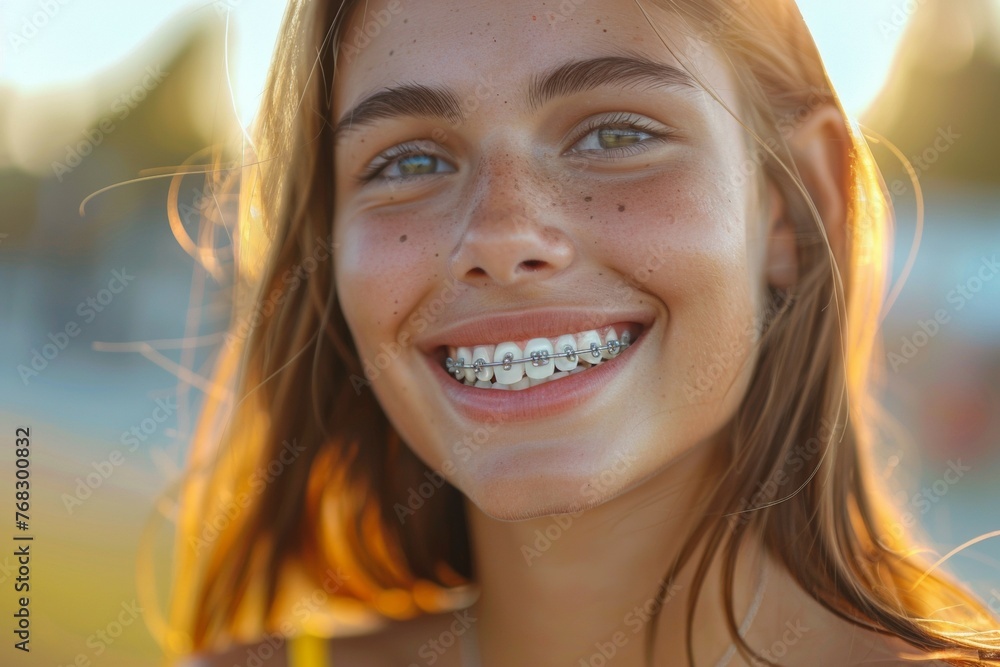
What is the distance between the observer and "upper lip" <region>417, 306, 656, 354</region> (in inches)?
60.9

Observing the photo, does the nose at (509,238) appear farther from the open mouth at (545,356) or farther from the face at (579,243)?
the open mouth at (545,356)

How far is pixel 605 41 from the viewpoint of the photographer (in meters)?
1.54

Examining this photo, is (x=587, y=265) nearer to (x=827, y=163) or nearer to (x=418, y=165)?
(x=418, y=165)

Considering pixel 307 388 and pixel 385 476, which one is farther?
pixel 385 476

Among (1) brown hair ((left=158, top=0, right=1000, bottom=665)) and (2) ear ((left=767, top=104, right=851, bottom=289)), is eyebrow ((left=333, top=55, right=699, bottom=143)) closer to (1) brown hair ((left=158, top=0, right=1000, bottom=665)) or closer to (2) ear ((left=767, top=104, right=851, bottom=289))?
(1) brown hair ((left=158, top=0, right=1000, bottom=665))

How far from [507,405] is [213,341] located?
1.14m

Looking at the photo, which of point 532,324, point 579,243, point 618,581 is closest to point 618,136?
point 579,243

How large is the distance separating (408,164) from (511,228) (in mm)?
392

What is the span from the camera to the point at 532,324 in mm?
1573

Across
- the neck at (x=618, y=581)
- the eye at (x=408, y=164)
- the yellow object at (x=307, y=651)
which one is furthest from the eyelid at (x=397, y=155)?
the yellow object at (x=307, y=651)

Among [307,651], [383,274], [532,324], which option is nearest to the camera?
[532,324]

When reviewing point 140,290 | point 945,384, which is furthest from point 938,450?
point 140,290

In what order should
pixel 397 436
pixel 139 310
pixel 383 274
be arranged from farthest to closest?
1. pixel 139 310
2. pixel 397 436
3. pixel 383 274

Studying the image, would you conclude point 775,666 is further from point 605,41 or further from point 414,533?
point 605,41
